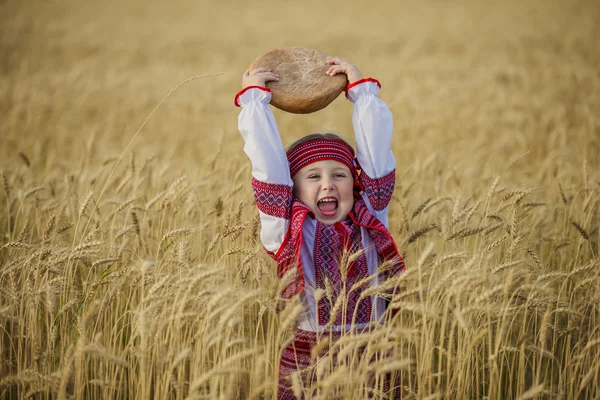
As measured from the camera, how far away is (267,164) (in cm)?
276

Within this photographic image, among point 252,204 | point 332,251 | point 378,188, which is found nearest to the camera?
point 332,251

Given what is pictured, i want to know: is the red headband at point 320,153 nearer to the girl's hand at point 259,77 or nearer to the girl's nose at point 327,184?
the girl's nose at point 327,184

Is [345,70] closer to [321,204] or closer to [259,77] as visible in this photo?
[259,77]

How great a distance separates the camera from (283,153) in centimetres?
282

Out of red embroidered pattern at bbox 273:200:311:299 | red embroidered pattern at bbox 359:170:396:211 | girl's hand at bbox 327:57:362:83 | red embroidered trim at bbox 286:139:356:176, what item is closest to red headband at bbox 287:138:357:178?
red embroidered trim at bbox 286:139:356:176

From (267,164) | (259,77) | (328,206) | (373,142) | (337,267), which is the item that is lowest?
(337,267)

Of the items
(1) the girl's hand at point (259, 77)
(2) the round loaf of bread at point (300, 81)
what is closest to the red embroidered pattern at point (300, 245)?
(2) the round loaf of bread at point (300, 81)

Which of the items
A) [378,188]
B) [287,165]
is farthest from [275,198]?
[378,188]

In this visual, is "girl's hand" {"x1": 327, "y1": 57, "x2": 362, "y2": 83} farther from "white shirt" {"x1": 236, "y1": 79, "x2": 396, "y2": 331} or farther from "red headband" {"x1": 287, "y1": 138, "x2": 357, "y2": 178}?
"red headband" {"x1": 287, "y1": 138, "x2": 357, "y2": 178}

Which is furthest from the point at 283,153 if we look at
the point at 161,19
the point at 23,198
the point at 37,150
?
the point at 161,19

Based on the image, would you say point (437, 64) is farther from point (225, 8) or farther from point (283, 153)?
point (225, 8)

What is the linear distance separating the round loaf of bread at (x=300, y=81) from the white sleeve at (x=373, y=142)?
0.39 feet

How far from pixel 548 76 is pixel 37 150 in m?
8.27

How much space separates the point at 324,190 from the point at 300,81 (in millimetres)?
589
